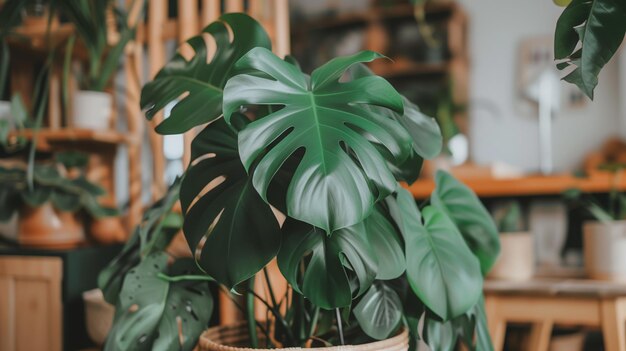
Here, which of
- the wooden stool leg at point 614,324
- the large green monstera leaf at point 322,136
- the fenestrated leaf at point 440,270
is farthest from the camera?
the wooden stool leg at point 614,324

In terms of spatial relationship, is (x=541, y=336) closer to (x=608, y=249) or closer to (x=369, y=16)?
(x=608, y=249)

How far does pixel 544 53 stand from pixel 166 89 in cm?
357

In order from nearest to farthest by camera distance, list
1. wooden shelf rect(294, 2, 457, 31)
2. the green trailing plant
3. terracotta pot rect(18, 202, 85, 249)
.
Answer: the green trailing plant
terracotta pot rect(18, 202, 85, 249)
wooden shelf rect(294, 2, 457, 31)

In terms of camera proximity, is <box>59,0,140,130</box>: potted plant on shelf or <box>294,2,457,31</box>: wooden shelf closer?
<box>59,0,140,130</box>: potted plant on shelf

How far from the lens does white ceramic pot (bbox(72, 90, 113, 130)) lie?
1927 millimetres

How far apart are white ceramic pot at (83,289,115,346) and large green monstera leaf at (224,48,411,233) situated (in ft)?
3.19

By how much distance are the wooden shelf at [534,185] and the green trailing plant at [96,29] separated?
111cm

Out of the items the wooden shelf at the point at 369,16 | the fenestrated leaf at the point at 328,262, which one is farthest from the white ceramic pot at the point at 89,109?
the wooden shelf at the point at 369,16

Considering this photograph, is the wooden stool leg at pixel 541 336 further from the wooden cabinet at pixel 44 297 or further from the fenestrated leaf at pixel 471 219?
the wooden cabinet at pixel 44 297

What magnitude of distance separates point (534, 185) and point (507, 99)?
7.49ft

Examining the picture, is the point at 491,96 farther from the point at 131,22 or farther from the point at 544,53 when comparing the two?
the point at 131,22

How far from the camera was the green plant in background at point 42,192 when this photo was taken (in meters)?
1.74

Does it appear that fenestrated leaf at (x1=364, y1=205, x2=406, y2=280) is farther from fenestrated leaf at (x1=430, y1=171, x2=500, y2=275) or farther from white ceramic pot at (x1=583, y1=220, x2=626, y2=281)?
white ceramic pot at (x1=583, y1=220, x2=626, y2=281)

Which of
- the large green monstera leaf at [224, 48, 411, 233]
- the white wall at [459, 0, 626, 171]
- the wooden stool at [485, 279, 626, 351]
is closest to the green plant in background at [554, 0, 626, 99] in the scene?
the large green monstera leaf at [224, 48, 411, 233]
